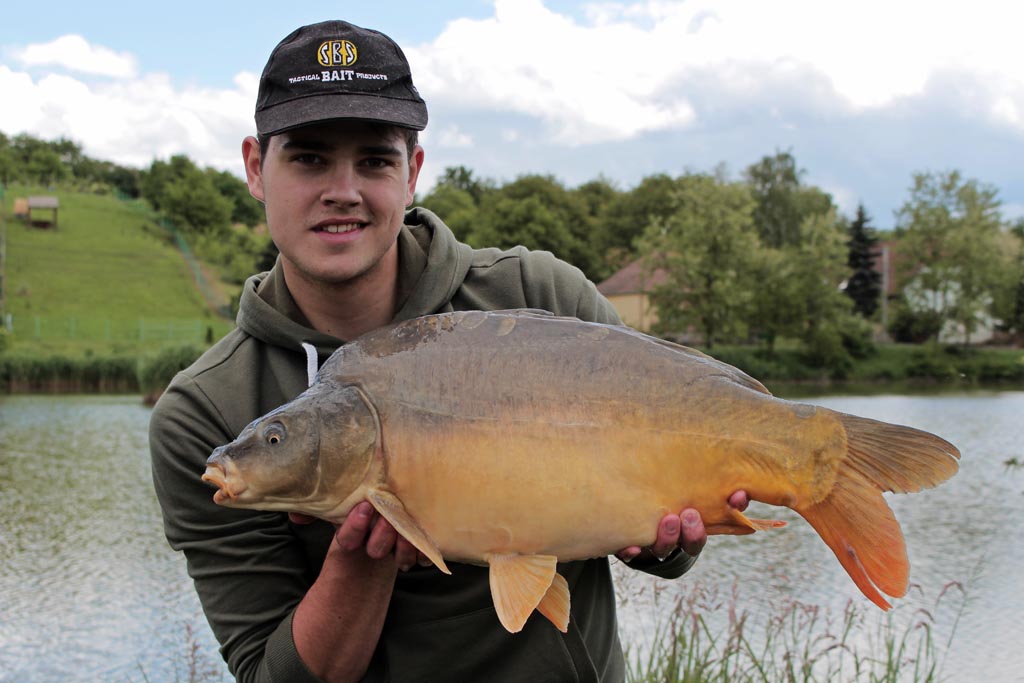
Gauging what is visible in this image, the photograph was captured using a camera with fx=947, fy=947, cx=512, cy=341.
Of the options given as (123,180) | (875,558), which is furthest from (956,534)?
(123,180)

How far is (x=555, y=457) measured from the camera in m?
1.86

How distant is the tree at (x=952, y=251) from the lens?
135 feet

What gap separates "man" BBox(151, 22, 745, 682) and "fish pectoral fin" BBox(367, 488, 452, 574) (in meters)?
0.09

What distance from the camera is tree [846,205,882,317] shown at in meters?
48.5

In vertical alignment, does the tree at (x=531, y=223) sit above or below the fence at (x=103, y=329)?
above

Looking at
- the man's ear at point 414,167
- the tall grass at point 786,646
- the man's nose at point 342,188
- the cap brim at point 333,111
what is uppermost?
the cap brim at point 333,111

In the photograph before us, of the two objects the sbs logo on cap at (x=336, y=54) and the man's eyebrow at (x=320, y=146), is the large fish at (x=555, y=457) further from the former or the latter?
the sbs logo on cap at (x=336, y=54)

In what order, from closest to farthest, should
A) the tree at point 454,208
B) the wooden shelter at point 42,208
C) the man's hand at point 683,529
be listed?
1. the man's hand at point 683,529
2. the tree at point 454,208
3. the wooden shelter at point 42,208

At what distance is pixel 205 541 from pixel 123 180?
91.0 metres

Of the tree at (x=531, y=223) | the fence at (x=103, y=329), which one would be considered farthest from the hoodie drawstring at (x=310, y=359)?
the tree at (x=531, y=223)

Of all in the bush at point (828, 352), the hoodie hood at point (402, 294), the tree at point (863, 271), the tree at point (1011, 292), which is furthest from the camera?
the tree at point (863, 271)

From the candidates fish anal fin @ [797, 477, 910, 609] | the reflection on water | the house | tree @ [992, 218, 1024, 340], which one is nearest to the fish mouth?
fish anal fin @ [797, 477, 910, 609]

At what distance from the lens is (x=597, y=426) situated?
1886mm

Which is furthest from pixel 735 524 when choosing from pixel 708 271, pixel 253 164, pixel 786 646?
pixel 708 271
